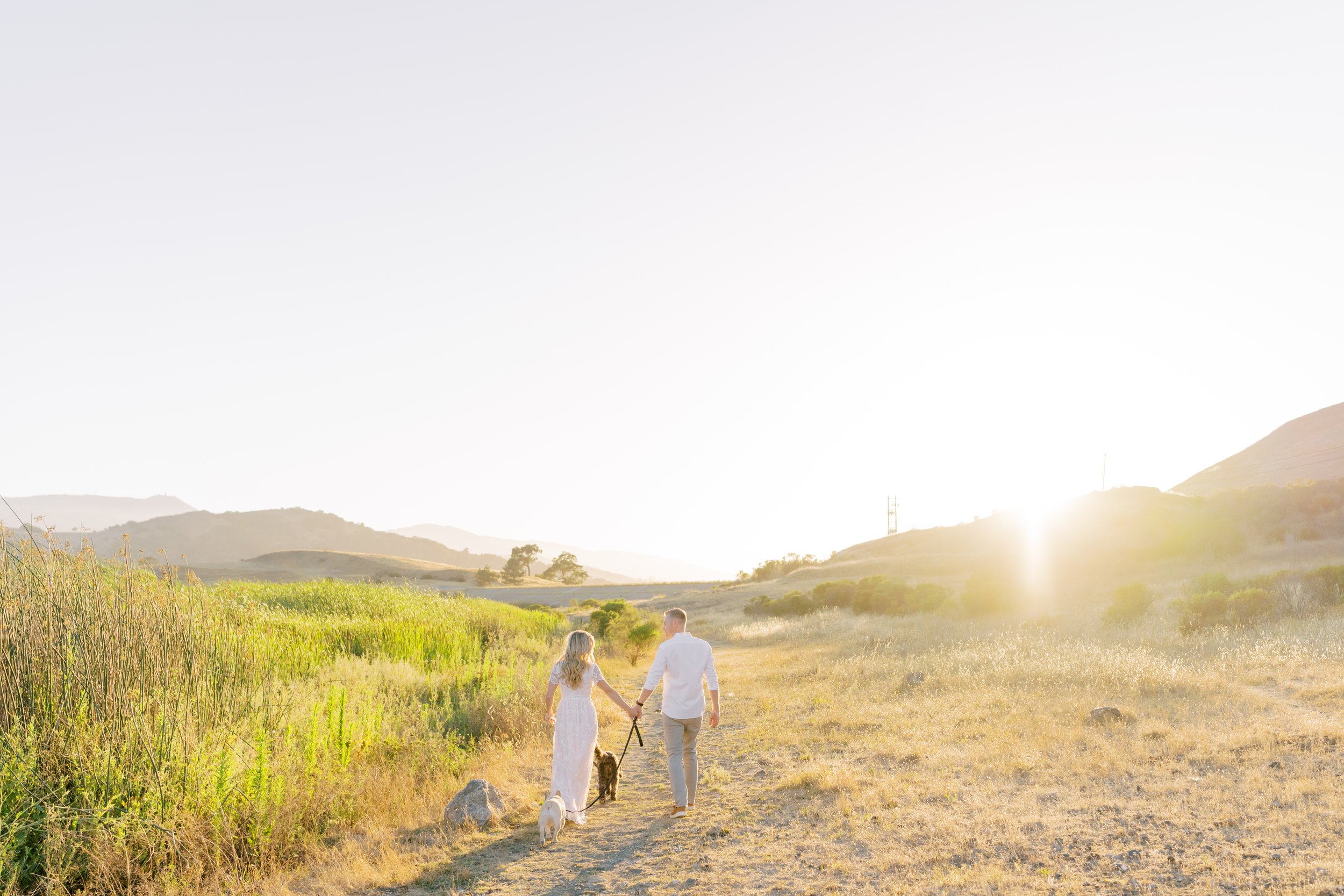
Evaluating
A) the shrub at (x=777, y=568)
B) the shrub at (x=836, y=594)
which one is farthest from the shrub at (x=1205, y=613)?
the shrub at (x=777, y=568)

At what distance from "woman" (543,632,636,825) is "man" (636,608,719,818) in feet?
1.56

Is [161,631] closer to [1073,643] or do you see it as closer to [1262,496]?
[1073,643]

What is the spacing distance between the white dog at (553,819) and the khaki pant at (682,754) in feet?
4.40

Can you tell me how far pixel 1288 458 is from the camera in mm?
101312

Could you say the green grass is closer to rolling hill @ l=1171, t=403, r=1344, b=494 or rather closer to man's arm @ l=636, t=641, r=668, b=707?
man's arm @ l=636, t=641, r=668, b=707

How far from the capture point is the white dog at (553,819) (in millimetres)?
8406

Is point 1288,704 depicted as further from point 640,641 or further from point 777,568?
point 777,568

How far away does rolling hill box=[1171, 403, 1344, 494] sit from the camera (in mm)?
92812

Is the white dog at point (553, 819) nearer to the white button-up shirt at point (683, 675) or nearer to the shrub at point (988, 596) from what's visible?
the white button-up shirt at point (683, 675)

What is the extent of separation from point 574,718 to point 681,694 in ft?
3.97

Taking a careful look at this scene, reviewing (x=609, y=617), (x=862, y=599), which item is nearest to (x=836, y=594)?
(x=862, y=599)

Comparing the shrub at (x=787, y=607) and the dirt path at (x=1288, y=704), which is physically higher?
the dirt path at (x=1288, y=704)

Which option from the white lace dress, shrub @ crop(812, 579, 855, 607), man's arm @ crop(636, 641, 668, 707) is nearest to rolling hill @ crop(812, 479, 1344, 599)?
shrub @ crop(812, 579, 855, 607)

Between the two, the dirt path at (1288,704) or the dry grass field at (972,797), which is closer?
the dry grass field at (972,797)
